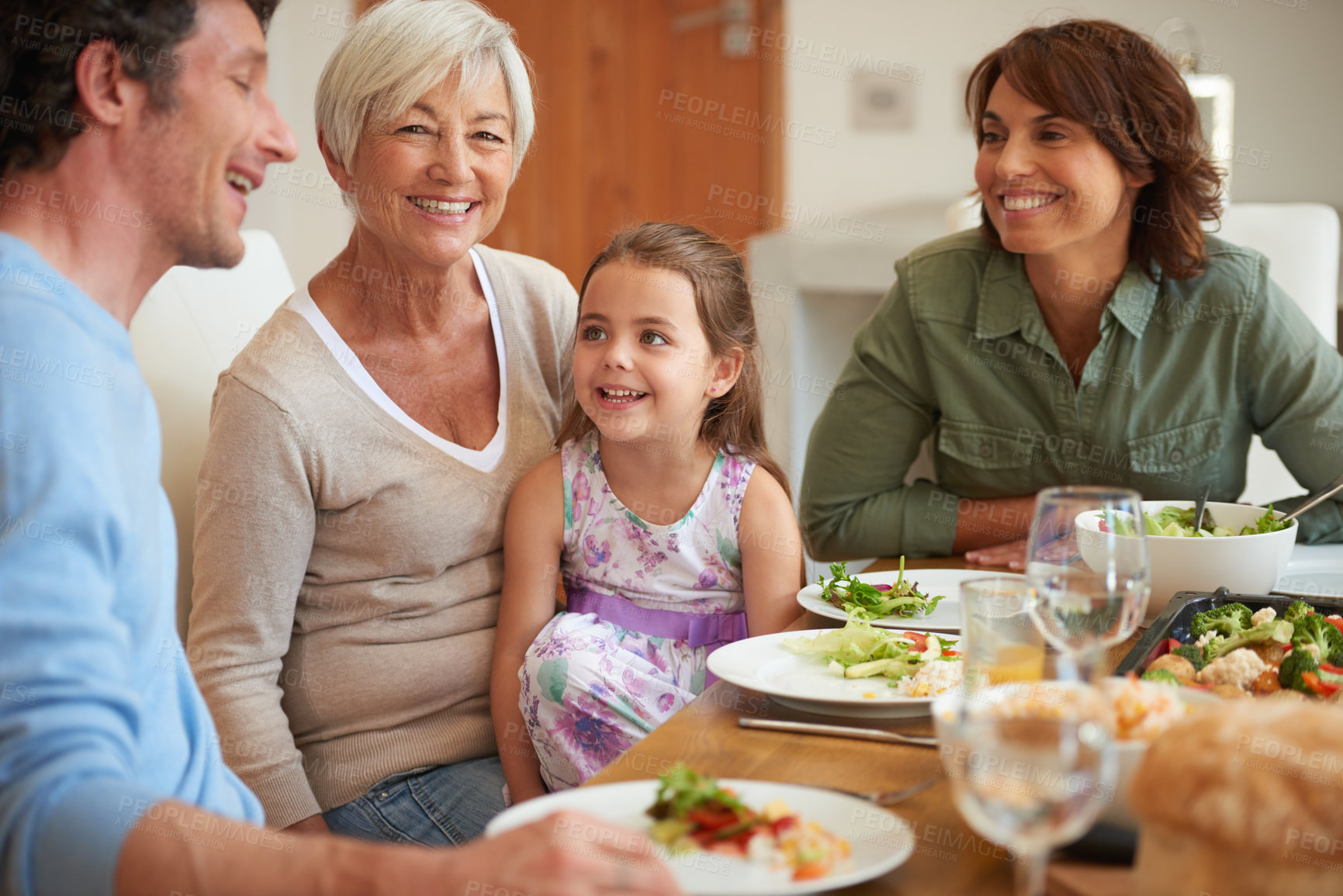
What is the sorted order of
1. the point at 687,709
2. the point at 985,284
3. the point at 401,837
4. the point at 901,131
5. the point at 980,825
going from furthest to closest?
the point at 901,131 < the point at 985,284 < the point at 401,837 < the point at 687,709 < the point at 980,825

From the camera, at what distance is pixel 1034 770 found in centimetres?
61

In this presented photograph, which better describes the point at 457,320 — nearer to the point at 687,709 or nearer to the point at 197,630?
the point at 197,630

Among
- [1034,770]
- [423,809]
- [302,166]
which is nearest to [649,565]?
[423,809]

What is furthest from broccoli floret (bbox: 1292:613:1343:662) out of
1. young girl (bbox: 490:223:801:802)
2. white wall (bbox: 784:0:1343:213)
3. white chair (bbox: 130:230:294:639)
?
white wall (bbox: 784:0:1343:213)

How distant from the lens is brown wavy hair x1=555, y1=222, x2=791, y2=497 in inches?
63.2

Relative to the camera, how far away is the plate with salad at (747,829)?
2.37 ft

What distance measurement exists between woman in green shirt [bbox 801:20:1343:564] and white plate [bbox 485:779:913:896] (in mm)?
884

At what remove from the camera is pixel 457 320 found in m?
1.65

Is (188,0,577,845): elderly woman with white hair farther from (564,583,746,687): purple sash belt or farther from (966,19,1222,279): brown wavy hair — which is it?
(966,19,1222,279): brown wavy hair

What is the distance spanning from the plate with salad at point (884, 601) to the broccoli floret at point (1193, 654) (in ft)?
0.90

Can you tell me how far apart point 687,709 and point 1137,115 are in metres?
1.22

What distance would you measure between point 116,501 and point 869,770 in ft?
1.92

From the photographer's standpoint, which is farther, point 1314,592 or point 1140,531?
point 1314,592

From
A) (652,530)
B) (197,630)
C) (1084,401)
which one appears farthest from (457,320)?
(1084,401)
